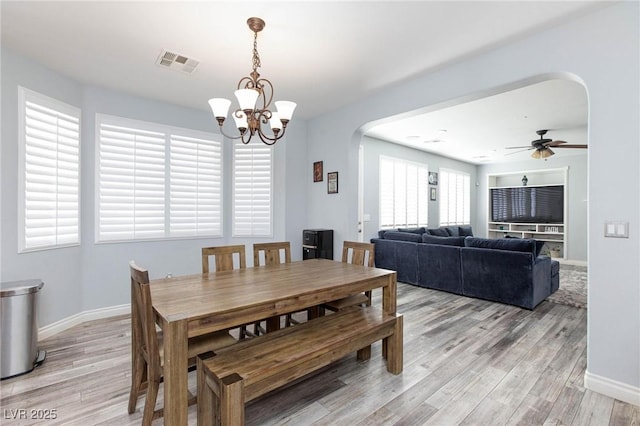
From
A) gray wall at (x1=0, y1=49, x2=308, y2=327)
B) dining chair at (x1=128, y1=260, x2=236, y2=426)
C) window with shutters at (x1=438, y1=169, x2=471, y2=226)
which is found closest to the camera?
dining chair at (x1=128, y1=260, x2=236, y2=426)

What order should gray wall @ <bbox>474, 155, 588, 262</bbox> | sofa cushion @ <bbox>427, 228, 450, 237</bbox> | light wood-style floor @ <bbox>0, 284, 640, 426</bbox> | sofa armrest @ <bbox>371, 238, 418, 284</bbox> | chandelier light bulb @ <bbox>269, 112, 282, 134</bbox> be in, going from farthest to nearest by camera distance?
gray wall @ <bbox>474, 155, 588, 262</bbox> < sofa cushion @ <bbox>427, 228, 450, 237</bbox> < sofa armrest @ <bbox>371, 238, 418, 284</bbox> < chandelier light bulb @ <bbox>269, 112, 282, 134</bbox> < light wood-style floor @ <bbox>0, 284, 640, 426</bbox>

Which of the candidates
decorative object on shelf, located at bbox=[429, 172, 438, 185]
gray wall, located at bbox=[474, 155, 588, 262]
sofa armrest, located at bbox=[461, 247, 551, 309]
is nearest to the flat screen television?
gray wall, located at bbox=[474, 155, 588, 262]

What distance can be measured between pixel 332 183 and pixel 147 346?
3.27m

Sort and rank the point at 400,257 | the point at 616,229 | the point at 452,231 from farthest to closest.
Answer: the point at 452,231 → the point at 400,257 → the point at 616,229

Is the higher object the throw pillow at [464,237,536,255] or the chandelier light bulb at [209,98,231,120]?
the chandelier light bulb at [209,98,231,120]

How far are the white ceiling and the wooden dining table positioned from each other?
199 cm

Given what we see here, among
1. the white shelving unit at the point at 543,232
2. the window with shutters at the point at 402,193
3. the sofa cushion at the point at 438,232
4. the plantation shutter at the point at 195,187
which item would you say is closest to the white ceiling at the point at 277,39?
the plantation shutter at the point at 195,187

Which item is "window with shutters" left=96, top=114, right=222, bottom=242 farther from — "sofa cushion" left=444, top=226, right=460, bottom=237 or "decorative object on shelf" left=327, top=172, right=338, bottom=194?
"sofa cushion" left=444, top=226, right=460, bottom=237

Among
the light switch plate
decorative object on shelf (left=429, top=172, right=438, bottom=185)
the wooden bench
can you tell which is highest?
decorative object on shelf (left=429, top=172, right=438, bottom=185)

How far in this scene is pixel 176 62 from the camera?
297cm

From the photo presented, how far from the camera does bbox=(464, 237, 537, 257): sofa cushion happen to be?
4.00 metres

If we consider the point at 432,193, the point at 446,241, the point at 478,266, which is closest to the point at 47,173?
the point at 446,241

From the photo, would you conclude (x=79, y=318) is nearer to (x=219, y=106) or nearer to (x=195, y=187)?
(x=195, y=187)

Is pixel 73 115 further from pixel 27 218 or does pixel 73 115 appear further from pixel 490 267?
pixel 490 267
